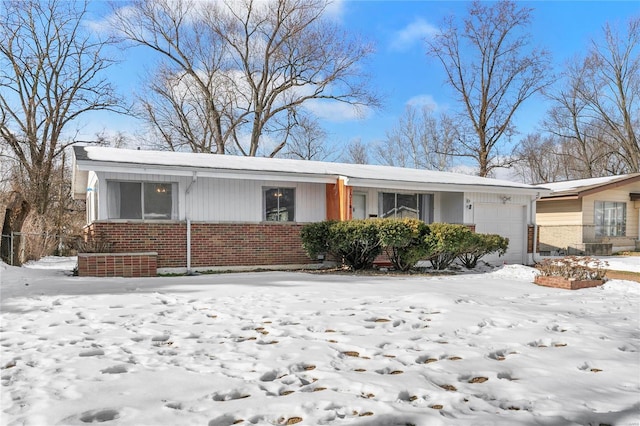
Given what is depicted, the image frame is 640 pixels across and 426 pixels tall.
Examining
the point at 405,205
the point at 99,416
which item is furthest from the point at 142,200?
the point at 99,416

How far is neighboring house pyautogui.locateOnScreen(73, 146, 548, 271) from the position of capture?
10.4 meters

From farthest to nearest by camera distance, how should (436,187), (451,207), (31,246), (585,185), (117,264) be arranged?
1. (585,185)
2. (451,207)
3. (31,246)
4. (436,187)
5. (117,264)

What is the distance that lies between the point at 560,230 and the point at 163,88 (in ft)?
84.3

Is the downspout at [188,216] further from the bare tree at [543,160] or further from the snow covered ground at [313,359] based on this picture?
the bare tree at [543,160]

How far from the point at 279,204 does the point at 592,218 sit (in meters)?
15.6

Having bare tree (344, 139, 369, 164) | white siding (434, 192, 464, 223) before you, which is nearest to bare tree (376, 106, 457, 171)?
bare tree (344, 139, 369, 164)

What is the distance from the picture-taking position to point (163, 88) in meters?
28.8

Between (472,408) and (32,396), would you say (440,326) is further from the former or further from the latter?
(32,396)

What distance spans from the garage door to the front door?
13.2ft

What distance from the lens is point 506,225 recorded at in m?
15.0

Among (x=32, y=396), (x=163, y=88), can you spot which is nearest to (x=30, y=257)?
(x=32, y=396)

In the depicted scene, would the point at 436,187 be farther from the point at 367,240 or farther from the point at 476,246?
the point at 367,240

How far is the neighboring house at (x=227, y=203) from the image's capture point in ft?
34.1

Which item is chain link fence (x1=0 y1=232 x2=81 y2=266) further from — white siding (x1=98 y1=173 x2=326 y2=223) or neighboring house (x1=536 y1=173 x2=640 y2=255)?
neighboring house (x1=536 y1=173 x2=640 y2=255)
